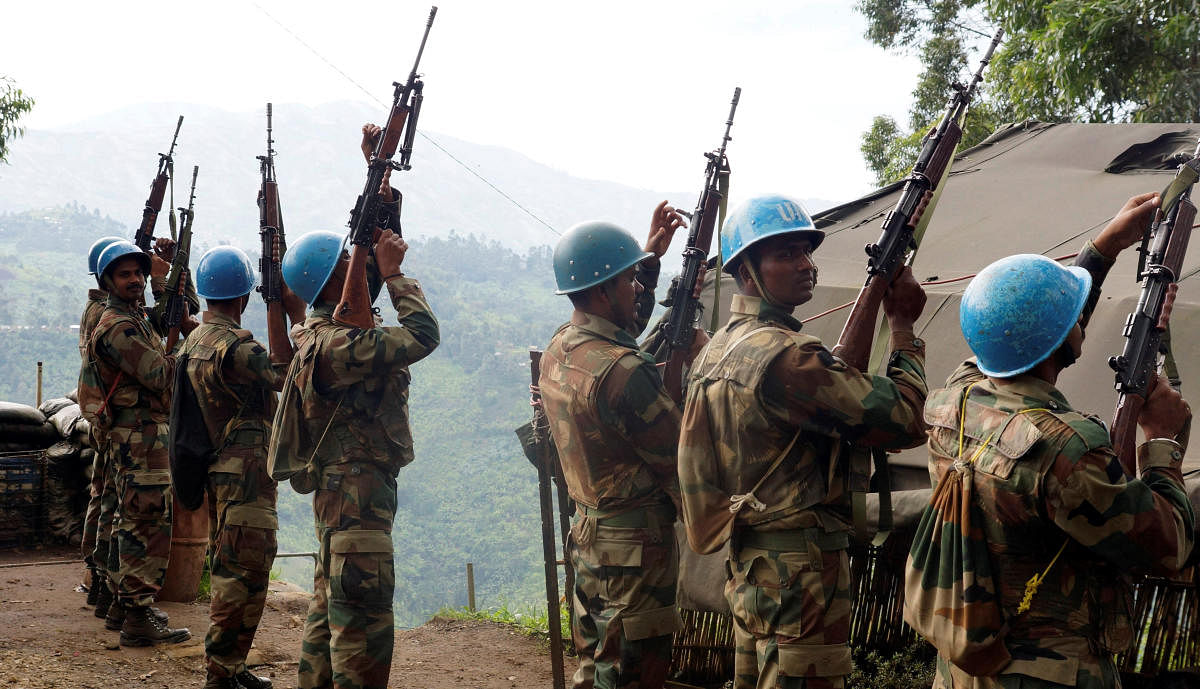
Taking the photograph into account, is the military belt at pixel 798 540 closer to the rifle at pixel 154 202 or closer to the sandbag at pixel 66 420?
the rifle at pixel 154 202

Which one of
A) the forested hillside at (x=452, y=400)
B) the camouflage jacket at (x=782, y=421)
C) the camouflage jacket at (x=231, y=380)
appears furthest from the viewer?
the forested hillside at (x=452, y=400)

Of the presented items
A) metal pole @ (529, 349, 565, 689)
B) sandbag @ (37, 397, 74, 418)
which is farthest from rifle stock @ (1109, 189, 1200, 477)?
sandbag @ (37, 397, 74, 418)

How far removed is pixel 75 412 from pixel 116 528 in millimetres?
4161

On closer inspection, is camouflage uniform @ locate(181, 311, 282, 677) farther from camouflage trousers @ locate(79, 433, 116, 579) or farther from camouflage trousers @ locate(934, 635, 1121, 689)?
camouflage trousers @ locate(934, 635, 1121, 689)

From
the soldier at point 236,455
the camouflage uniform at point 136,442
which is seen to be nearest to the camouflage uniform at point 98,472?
the camouflage uniform at point 136,442

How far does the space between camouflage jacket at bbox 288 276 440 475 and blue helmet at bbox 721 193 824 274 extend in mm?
1461

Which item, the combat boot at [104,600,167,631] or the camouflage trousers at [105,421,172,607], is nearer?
the camouflage trousers at [105,421,172,607]

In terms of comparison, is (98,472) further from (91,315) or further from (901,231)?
(901,231)

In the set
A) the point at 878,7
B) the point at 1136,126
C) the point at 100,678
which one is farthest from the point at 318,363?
the point at 878,7

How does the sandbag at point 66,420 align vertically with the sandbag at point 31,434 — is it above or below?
above

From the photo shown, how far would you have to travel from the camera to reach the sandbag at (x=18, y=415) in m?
9.73

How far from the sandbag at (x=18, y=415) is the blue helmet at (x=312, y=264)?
6.70 meters

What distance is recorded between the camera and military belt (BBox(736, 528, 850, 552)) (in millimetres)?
3066

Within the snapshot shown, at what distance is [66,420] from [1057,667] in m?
9.84
